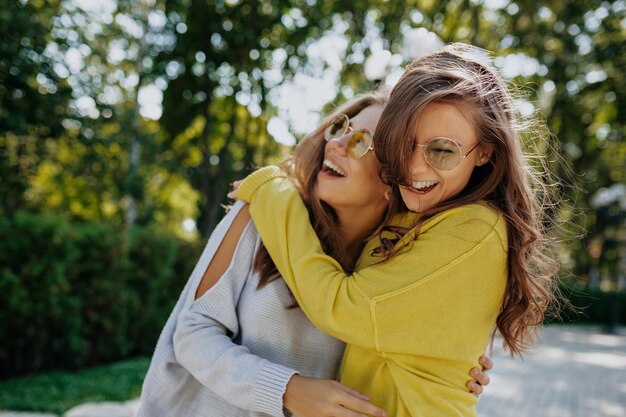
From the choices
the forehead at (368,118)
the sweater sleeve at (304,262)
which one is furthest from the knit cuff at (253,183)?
the forehead at (368,118)

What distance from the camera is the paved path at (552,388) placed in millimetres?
7398

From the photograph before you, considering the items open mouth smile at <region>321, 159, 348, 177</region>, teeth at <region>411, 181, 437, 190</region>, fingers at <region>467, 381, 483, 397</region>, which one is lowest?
fingers at <region>467, 381, 483, 397</region>

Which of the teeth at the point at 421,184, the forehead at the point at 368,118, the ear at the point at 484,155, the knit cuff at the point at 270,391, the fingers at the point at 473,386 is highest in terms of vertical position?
the forehead at the point at 368,118

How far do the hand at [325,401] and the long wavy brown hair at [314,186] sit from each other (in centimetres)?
42

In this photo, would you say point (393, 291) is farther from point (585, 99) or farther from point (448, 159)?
point (585, 99)

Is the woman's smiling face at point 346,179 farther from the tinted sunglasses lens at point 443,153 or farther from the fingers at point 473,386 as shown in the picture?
the fingers at point 473,386

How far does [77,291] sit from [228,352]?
22.5ft

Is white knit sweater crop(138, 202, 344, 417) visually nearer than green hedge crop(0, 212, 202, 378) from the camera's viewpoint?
Yes

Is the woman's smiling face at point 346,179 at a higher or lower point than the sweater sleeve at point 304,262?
higher

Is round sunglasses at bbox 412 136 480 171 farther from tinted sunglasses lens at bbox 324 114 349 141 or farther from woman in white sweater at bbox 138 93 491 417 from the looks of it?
tinted sunglasses lens at bbox 324 114 349 141

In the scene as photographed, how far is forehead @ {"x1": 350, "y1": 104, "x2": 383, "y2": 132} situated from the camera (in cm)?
239

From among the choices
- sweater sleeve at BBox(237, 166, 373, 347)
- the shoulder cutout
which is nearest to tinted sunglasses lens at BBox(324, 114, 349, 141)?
sweater sleeve at BBox(237, 166, 373, 347)

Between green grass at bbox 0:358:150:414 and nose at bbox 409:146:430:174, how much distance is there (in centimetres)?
516

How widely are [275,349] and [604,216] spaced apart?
21.1m
